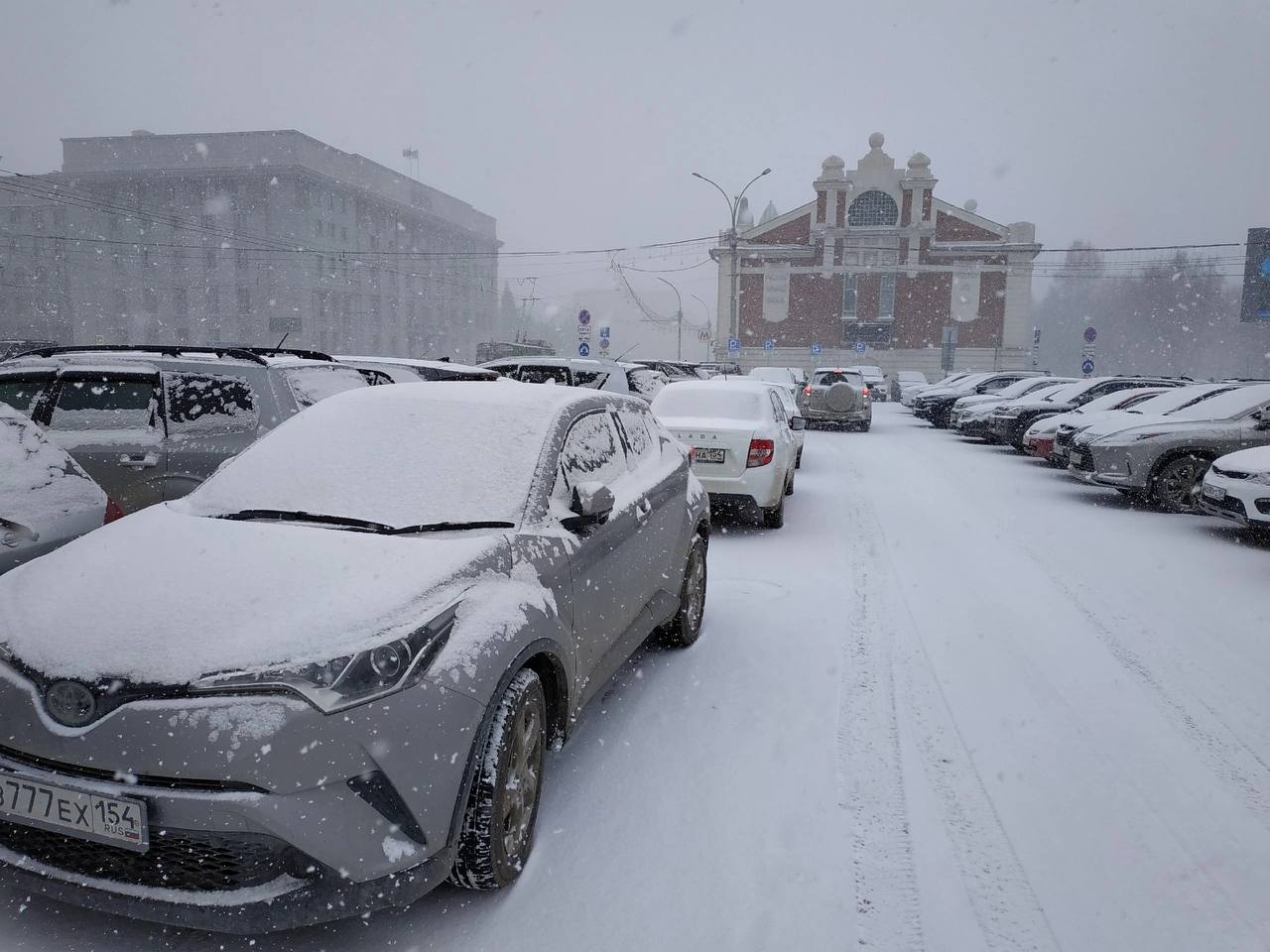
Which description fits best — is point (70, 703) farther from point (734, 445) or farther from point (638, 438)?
point (734, 445)

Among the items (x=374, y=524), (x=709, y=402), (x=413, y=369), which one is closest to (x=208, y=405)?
(x=374, y=524)

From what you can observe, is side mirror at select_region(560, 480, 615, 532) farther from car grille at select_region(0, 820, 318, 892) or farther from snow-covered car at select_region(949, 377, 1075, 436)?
snow-covered car at select_region(949, 377, 1075, 436)

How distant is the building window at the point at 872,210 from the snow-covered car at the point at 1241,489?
174 feet

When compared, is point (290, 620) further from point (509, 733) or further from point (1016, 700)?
point (1016, 700)

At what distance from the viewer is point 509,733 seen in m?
2.69

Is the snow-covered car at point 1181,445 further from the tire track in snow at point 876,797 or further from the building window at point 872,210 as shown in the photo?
the building window at point 872,210

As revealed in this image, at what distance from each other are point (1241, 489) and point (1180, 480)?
2.43 metres

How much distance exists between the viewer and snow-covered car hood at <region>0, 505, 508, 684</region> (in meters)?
2.31

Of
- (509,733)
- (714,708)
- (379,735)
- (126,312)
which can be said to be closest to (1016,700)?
(714,708)

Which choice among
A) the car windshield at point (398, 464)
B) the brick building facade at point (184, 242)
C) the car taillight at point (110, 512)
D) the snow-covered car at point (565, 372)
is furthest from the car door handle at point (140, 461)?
the brick building facade at point (184, 242)

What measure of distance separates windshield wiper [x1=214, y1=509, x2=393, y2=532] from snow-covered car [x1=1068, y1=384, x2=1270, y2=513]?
32.4ft

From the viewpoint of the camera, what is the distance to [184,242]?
6209cm

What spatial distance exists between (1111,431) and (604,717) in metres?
9.29

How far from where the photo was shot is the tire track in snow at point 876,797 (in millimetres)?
2674
